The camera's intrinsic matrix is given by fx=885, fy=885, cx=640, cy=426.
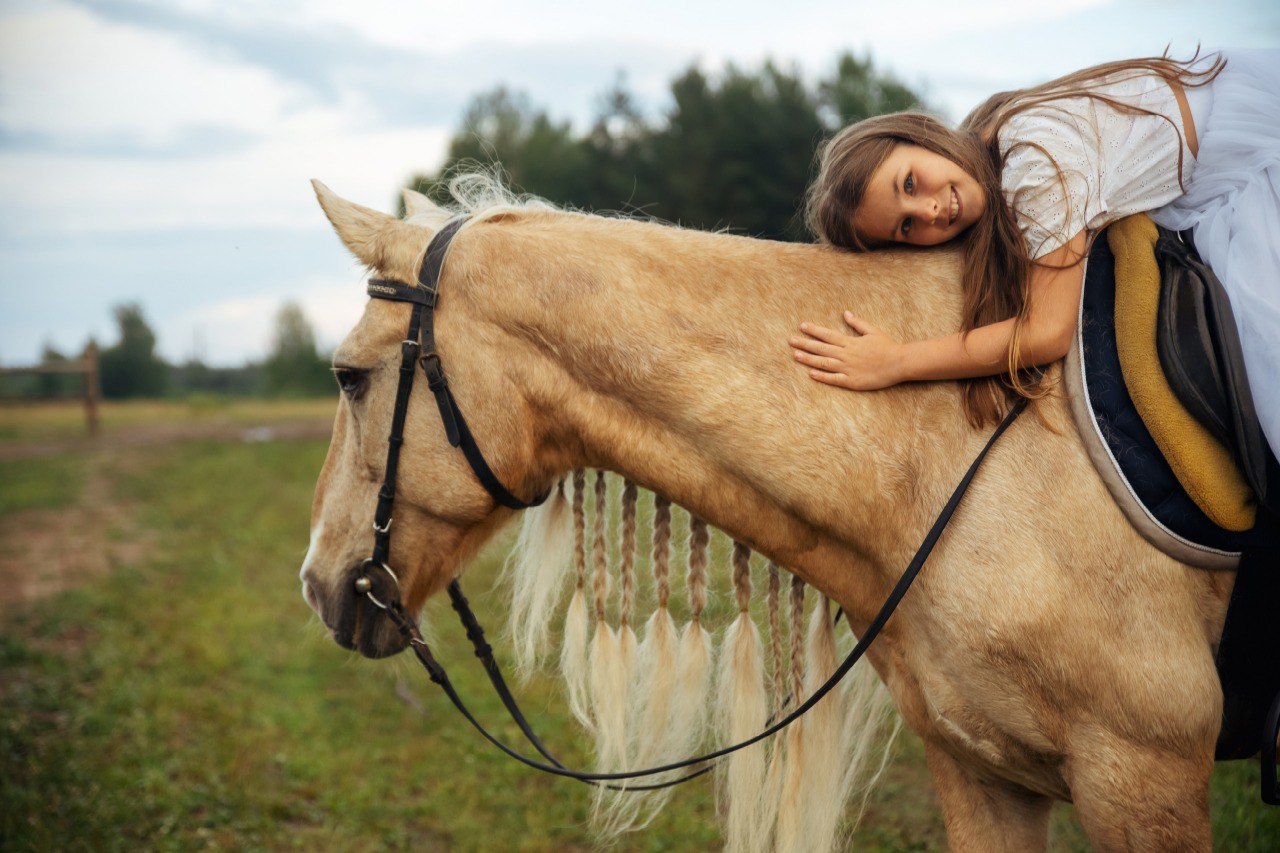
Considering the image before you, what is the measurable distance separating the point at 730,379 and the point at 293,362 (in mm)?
43602

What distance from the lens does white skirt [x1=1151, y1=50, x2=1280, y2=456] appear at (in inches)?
Result: 75.3

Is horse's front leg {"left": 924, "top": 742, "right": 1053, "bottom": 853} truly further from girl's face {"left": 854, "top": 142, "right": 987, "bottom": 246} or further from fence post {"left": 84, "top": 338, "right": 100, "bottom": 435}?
fence post {"left": 84, "top": 338, "right": 100, "bottom": 435}

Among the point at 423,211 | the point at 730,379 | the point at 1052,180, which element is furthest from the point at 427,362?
the point at 1052,180

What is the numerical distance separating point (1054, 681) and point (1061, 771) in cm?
27

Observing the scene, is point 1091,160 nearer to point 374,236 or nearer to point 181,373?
point 374,236

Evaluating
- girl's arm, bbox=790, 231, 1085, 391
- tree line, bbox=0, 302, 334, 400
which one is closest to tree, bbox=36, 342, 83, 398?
→ tree line, bbox=0, 302, 334, 400

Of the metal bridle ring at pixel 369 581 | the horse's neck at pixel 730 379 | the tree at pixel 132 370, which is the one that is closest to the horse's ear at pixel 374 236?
the horse's neck at pixel 730 379

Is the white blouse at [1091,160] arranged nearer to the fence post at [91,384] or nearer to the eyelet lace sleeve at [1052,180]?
the eyelet lace sleeve at [1052,180]

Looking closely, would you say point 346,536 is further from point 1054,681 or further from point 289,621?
point 289,621

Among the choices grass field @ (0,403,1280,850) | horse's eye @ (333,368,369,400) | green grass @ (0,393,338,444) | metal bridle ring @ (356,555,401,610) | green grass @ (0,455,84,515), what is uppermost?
horse's eye @ (333,368,369,400)

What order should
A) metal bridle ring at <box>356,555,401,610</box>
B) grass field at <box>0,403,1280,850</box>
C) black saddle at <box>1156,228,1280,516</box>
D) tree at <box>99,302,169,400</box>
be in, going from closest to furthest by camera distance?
black saddle at <box>1156,228,1280,516</box> < metal bridle ring at <box>356,555,401,610</box> < grass field at <box>0,403,1280,850</box> < tree at <box>99,302,169,400</box>

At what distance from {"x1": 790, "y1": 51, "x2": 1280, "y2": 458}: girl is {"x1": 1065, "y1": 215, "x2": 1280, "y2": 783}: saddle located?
7 cm

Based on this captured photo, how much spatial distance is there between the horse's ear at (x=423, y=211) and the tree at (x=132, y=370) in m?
38.1

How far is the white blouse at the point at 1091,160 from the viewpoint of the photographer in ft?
6.52
